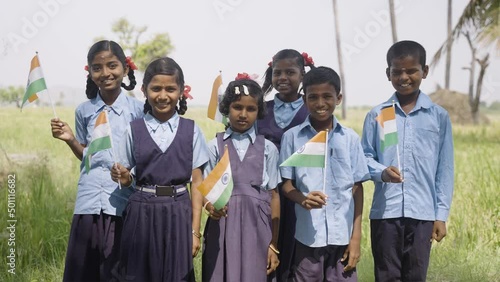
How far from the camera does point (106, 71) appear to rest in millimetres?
3162

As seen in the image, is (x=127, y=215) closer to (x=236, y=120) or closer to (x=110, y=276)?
(x=110, y=276)

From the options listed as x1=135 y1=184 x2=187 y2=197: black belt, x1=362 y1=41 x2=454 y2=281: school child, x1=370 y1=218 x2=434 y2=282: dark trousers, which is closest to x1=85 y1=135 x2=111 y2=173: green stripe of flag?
x1=135 y1=184 x2=187 y2=197: black belt

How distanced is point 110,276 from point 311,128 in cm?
118

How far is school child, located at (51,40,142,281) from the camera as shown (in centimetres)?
311

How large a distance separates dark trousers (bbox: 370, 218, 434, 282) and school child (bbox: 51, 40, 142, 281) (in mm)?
1244

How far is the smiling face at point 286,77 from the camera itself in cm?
344

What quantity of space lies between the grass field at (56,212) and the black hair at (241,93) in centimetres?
179

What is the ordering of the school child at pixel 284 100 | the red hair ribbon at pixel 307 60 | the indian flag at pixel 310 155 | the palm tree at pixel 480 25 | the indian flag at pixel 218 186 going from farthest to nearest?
the palm tree at pixel 480 25 < the red hair ribbon at pixel 307 60 < the school child at pixel 284 100 < the indian flag at pixel 310 155 < the indian flag at pixel 218 186

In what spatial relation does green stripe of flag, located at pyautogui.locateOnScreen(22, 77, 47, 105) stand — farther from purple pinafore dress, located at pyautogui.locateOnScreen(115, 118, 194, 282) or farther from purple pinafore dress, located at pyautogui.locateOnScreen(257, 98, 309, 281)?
purple pinafore dress, located at pyautogui.locateOnScreen(257, 98, 309, 281)

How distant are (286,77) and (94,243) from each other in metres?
1.27

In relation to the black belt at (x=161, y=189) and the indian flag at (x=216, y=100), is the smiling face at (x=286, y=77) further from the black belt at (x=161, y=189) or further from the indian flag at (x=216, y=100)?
the black belt at (x=161, y=189)

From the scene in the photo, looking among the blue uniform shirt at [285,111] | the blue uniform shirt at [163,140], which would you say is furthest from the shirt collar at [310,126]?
the blue uniform shirt at [163,140]

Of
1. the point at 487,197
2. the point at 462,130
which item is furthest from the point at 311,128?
→ the point at 462,130

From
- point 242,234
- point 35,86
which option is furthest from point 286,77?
point 35,86
